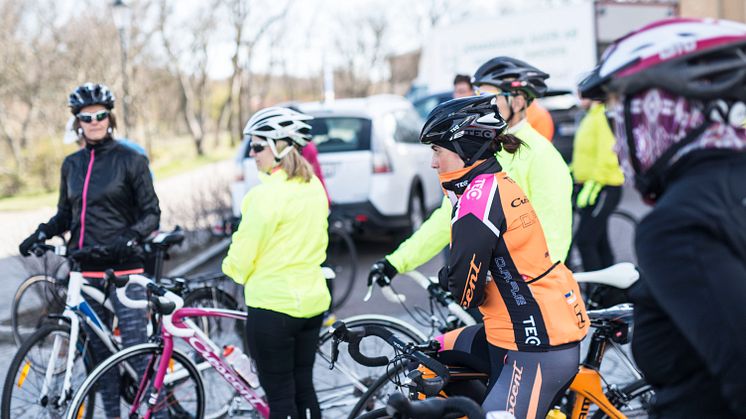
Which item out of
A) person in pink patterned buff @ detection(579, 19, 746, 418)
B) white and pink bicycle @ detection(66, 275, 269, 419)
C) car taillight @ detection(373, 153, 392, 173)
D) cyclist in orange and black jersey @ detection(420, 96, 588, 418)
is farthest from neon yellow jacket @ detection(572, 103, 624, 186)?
person in pink patterned buff @ detection(579, 19, 746, 418)

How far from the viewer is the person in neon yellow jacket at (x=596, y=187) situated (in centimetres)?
679

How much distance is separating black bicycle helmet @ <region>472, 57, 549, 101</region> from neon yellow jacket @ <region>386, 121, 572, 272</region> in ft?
1.44

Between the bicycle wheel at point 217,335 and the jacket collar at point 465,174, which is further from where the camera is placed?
the bicycle wheel at point 217,335

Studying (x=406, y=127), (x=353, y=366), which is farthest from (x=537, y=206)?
(x=406, y=127)

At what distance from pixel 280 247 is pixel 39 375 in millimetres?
1646

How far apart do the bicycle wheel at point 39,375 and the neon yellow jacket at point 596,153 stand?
446cm

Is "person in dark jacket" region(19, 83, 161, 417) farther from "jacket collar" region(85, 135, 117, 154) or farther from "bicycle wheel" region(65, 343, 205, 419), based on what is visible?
"bicycle wheel" region(65, 343, 205, 419)

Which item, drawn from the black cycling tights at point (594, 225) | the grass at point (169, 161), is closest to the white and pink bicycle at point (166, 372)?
the black cycling tights at point (594, 225)

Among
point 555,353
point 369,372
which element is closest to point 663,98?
point 555,353

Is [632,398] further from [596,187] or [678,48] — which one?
[596,187]

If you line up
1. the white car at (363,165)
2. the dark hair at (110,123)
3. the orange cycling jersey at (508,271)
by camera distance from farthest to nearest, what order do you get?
the white car at (363,165)
the dark hair at (110,123)
the orange cycling jersey at (508,271)

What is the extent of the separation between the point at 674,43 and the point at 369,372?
3.24m

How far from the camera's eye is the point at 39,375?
14.0 ft

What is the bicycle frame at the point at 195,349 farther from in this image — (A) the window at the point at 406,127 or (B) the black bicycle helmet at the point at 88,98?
(A) the window at the point at 406,127
